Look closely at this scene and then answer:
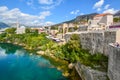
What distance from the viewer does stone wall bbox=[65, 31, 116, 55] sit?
16.9 m

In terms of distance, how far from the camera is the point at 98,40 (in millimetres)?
20078

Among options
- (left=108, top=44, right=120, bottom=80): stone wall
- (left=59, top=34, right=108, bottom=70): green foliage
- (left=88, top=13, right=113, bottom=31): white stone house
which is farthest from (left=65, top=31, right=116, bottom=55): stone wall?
(left=88, top=13, right=113, bottom=31): white stone house

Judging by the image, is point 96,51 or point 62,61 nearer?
point 96,51

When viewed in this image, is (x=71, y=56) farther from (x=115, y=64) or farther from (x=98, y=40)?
(x=115, y=64)

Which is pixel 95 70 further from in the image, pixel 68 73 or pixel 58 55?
pixel 58 55

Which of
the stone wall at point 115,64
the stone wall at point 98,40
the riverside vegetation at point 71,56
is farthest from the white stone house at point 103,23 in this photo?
the stone wall at point 115,64

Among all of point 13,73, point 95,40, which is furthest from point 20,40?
point 95,40

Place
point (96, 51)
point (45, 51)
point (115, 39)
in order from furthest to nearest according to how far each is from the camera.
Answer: point (45, 51), point (96, 51), point (115, 39)

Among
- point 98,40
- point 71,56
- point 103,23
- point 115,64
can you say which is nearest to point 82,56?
point 98,40

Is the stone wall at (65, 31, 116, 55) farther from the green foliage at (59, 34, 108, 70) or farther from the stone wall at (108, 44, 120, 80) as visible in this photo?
the stone wall at (108, 44, 120, 80)

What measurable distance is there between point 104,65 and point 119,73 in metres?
4.81

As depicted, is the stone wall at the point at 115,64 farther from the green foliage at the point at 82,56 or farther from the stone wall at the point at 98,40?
the stone wall at the point at 98,40

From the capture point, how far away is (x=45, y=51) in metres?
40.0

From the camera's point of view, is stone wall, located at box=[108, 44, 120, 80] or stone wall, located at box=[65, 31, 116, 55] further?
stone wall, located at box=[65, 31, 116, 55]
